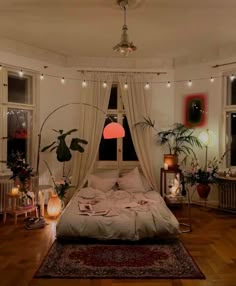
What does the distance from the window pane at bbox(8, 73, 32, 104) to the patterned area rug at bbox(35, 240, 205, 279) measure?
3.08 metres

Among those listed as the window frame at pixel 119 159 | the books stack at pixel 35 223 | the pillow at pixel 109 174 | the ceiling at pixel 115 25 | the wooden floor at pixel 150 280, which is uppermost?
the ceiling at pixel 115 25

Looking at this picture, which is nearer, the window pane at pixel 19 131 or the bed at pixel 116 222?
the bed at pixel 116 222

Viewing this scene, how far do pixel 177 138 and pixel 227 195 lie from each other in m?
1.49

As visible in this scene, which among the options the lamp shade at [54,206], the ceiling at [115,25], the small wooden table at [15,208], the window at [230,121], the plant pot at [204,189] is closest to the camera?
the ceiling at [115,25]

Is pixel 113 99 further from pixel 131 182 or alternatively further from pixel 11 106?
pixel 11 106

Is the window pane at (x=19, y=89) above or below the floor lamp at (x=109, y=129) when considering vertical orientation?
above

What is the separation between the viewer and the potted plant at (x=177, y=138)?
615cm

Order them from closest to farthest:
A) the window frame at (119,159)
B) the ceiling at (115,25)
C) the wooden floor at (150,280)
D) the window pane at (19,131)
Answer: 1. the wooden floor at (150,280)
2. the ceiling at (115,25)
3. the window pane at (19,131)
4. the window frame at (119,159)

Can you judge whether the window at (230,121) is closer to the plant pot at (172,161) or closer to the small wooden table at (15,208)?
the plant pot at (172,161)

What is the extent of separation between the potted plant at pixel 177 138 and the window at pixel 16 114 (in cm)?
227

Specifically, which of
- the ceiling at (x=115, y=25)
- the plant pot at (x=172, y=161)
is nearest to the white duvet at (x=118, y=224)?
the plant pot at (x=172, y=161)

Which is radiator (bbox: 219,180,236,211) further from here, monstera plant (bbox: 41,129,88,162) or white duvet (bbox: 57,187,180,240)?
monstera plant (bbox: 41,129,88,162)

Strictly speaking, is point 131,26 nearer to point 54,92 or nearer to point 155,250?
point 54,92

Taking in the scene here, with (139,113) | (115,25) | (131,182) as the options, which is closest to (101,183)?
(131,182)
